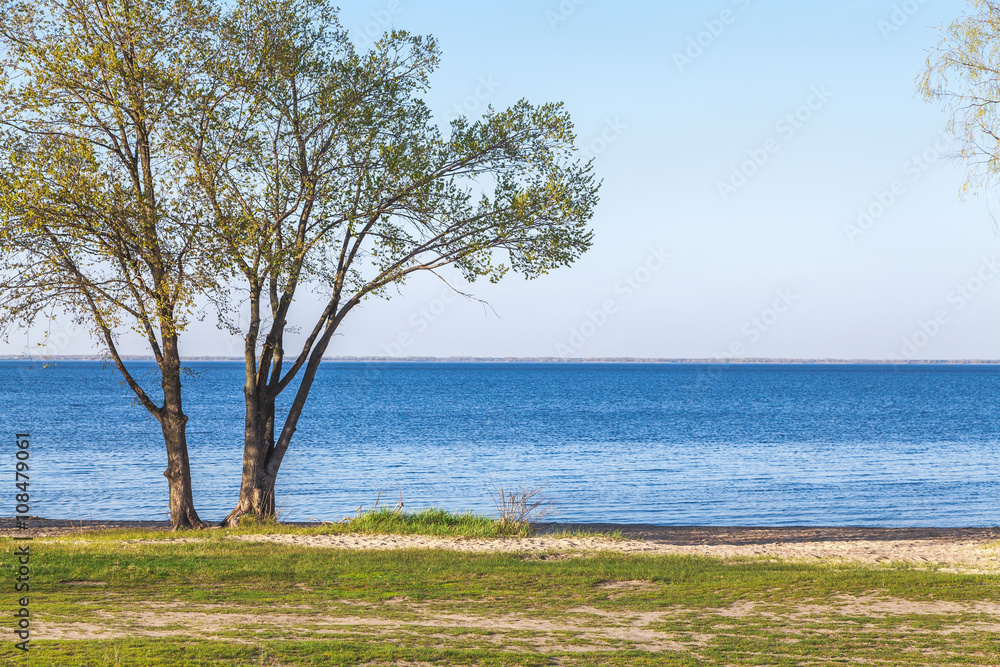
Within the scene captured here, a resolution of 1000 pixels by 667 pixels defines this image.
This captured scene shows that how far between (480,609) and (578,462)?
32158mm

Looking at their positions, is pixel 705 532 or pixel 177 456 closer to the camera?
pixel 177 456

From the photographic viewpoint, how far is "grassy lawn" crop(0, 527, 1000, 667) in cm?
845

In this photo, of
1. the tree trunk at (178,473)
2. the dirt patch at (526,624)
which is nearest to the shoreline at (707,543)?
the tree trunk at (178,473)

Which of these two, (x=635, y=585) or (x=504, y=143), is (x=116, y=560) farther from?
(x=504, y=143)

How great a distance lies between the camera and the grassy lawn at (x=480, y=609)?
8.45 m

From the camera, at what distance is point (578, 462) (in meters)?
42.7

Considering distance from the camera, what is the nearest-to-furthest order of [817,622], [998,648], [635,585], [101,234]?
[998,648] → [817,622] → [635,585] → [101,234]

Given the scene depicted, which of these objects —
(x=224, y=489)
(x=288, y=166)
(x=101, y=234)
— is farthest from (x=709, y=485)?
(x=101, y=234)

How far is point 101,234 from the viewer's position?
1736 centimetres

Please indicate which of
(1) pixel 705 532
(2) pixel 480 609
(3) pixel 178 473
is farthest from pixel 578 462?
(2) pixel 480 609

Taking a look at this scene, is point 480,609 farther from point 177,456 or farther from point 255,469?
point 177,456

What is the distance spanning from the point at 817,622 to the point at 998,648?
188 cm

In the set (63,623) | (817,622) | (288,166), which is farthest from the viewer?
(288,166)

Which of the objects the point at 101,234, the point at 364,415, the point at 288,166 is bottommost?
the point at 364,415
